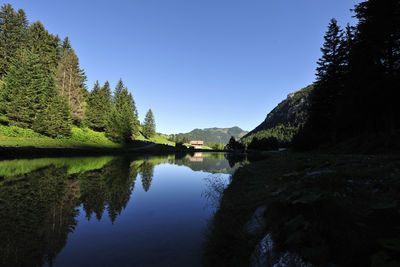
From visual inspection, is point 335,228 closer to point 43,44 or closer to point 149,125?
point 43,44

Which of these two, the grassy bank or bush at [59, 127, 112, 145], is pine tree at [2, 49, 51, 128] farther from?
the grassy bank

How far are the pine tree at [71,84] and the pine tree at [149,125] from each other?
53512 mm

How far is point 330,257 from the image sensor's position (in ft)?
8.57

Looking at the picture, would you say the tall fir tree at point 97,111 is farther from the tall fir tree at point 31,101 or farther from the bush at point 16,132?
the bush at point 16,132

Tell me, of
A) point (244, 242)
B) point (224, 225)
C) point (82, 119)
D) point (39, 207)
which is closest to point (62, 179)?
point (39, 207)

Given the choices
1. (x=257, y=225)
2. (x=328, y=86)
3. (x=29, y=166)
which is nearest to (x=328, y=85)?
(x=328, y=86)

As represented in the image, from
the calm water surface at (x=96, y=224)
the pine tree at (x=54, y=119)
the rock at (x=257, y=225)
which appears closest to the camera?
the rock at (x=257, y=225)

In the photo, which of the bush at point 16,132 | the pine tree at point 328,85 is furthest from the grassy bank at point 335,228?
the bush at point 16,132

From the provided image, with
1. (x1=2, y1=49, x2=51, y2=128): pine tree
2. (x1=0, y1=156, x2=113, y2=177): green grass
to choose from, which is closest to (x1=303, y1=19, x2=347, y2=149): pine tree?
(x1=0, y1=156, x2=113, y2=177): green grass

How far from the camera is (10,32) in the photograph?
47.9 meters

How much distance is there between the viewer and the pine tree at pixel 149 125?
102 metres

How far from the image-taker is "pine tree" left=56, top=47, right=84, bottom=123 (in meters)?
46.4

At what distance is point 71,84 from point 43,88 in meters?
12.6

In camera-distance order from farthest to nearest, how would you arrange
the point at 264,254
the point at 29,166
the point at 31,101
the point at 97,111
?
the point at 97,111
the point at 31,101
the point at 29,166
the point at 264,254
